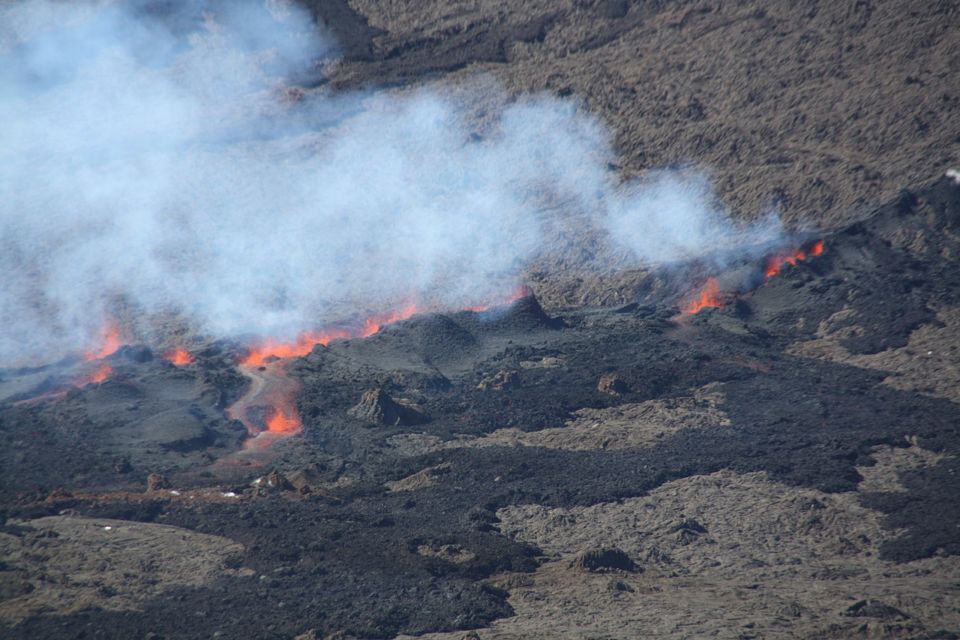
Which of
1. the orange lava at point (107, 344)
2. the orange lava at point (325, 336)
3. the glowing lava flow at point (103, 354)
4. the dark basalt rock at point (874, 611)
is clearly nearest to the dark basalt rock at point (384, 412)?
the orange lava at point (325, 336)

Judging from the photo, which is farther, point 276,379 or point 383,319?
point 383,319

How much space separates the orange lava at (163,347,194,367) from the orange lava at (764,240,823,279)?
17581 millimetres

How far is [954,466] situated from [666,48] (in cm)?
2484

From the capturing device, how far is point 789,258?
30.6m

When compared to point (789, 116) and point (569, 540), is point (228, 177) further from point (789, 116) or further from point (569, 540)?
point (569, 540)

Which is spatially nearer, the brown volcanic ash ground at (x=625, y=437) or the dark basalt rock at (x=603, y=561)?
the brown volcanic ash ground at (x=625, y=437)

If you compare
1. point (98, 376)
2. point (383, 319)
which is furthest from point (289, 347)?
point (98, 376)

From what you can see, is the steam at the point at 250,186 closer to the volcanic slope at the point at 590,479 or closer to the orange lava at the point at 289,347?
the orange lava at the point at 289,347

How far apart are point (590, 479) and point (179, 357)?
15.2 metres

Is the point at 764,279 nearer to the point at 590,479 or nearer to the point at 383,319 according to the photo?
the point at 383,319

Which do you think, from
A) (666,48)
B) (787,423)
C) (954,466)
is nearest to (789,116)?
(666,48)

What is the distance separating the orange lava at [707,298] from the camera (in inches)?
1191

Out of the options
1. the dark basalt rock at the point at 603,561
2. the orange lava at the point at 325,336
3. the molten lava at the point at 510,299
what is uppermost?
the molten lava at the point at 510,299

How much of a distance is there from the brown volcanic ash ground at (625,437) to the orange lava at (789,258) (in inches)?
25.2
